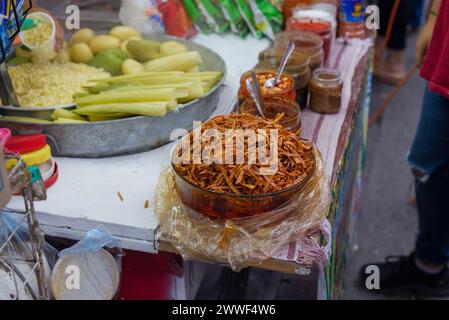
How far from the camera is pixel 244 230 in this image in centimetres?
128

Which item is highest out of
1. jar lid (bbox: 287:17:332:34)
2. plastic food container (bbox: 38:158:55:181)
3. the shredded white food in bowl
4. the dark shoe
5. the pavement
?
jar lid (bbox: 287:17:332:34)

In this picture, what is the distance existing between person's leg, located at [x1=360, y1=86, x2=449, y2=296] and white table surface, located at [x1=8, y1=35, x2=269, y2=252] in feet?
3.68

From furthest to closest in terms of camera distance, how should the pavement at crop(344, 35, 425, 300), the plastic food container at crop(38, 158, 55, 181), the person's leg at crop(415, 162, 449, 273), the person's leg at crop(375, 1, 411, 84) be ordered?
the person's leg at crop(375, 1, 411, 84)
the pavement at crop(344, 35, 425, 300)
the person's leg at crop(415, 162, 449, 273)
the plastic food container at crop(38, 158, 55, 181)

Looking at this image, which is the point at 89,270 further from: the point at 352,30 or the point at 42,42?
the point at 352,30

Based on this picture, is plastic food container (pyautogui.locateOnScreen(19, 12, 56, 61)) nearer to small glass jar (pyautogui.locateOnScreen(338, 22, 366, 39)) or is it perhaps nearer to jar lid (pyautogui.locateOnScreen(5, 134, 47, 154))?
jar lid (pyautogui.locateOnScreen(5, 134, 47, 154))

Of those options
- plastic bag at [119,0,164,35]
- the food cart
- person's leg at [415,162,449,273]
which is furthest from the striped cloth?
plastic bag at [119,0,164,35]

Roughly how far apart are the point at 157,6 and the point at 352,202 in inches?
52.8

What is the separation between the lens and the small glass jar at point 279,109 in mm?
1646

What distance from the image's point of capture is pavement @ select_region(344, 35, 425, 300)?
9.42 feet

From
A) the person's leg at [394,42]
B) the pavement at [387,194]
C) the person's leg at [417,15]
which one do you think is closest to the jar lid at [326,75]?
the pavement at [387,194]

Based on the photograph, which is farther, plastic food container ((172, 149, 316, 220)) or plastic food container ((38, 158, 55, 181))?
plastic food container ((38, 158, 55, 181))

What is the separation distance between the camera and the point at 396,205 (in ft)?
10.6

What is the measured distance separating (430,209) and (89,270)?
1.57 m

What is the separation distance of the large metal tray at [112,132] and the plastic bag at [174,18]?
2.77ft
